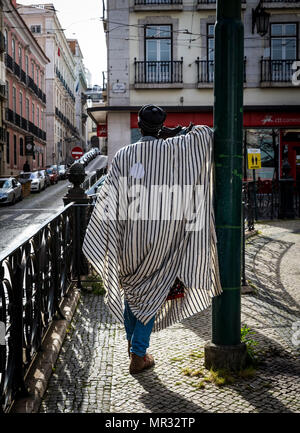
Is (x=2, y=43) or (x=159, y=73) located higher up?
(x=2, y=43)

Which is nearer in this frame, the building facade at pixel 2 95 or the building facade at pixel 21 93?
the building facade at pixel 2 95

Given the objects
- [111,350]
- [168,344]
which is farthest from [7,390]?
[168,344]

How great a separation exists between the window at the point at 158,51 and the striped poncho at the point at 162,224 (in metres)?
18.8

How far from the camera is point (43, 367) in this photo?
11.5 ft

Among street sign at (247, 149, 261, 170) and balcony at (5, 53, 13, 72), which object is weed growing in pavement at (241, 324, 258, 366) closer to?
street sign at (247, 149, 261, 170)

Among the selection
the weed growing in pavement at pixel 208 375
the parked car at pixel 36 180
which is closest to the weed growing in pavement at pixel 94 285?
the weed growing in pavement at pixel 208 375

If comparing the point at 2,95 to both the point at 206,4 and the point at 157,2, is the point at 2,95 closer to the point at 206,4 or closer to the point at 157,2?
the point at 157,2

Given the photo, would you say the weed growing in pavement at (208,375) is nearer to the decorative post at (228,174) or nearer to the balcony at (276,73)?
the decorative post at (228,174)

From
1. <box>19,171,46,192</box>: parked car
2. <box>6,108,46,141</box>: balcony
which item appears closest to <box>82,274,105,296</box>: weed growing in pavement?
<box>19,171,46,192</box>: parked car

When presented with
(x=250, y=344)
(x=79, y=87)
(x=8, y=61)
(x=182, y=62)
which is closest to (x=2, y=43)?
(x=8, y=61)

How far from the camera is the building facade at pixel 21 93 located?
3650cm

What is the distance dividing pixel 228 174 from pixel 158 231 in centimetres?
60

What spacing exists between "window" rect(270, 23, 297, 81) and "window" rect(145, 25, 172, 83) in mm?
4224

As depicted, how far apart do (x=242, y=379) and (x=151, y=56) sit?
19.8 metres
